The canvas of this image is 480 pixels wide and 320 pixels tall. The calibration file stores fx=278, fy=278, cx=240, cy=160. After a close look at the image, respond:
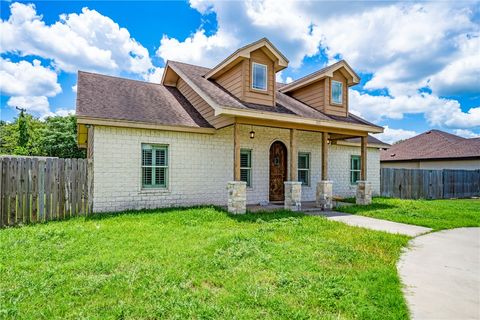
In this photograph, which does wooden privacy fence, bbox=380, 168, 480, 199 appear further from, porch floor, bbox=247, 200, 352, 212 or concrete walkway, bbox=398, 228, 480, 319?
concrete walkway, bbox=398, 228, 480, 319

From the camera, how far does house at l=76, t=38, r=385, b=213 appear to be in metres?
8.75

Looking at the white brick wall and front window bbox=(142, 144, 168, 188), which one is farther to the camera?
front window bbox=(142, 144, 168, 188)

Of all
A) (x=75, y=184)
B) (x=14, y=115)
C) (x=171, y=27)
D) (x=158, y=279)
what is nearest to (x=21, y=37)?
(x=171, y=27)

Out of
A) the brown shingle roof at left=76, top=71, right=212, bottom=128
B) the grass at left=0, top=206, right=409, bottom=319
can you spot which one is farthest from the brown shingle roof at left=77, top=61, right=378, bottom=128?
the grass at left=0, top=206, right=409, bottom=319

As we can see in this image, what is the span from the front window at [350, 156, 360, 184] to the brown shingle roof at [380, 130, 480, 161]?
11.2m

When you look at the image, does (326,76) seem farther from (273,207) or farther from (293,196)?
(273,207)

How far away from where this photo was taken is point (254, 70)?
1031 cm

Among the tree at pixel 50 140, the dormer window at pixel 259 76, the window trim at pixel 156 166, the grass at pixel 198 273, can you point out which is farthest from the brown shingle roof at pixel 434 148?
the tree at pixel 50 140

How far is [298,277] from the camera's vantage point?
12.6ft

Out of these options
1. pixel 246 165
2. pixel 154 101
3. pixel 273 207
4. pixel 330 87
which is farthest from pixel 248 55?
pixel 273 207

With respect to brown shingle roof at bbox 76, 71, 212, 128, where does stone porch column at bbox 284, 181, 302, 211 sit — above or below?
below

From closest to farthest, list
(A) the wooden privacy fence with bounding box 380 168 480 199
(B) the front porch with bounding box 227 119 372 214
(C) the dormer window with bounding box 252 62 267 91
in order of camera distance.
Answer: (B) the front porch with bounding box 227 119 372 214 → (C) the dormer window with bounding box 252 62 267 91 → (A) the wooden privacy fence with bounding box 380 168 480 199

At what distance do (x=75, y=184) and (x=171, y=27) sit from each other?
7.52 metres

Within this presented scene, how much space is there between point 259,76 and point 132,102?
4768 mm
